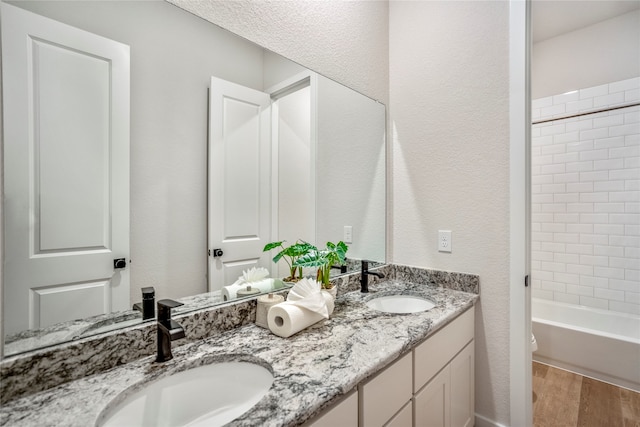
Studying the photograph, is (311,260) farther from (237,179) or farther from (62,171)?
(62,171)

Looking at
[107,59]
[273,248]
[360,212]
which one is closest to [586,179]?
[360,212]

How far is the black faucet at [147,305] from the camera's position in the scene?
2.89 ft

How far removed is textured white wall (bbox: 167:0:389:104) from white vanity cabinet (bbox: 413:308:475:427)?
1338 mm

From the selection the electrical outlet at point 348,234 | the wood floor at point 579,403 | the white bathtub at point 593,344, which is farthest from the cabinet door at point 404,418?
the white bathtub at point 593,344

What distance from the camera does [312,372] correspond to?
2.54 ft

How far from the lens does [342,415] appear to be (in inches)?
29.5

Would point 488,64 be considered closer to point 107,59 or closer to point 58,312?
point 107,59

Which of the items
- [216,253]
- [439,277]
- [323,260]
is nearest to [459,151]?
[439,277]

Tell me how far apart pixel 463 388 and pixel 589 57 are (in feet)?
9.79

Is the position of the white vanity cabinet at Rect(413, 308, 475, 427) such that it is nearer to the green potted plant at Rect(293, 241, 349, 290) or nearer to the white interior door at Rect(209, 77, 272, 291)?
the green potted plant at Rect(293, 241, 349, 290)

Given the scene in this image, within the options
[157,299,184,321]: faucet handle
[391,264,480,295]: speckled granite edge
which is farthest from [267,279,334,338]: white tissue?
[391,264,480,295]: speckled granite edge

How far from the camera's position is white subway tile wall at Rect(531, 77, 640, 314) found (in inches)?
94.7

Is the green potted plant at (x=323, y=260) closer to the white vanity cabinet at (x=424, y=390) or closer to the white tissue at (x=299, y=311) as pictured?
the white tissue at (x=299, y=311)

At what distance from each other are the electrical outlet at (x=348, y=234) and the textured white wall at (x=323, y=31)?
31.3 inches
